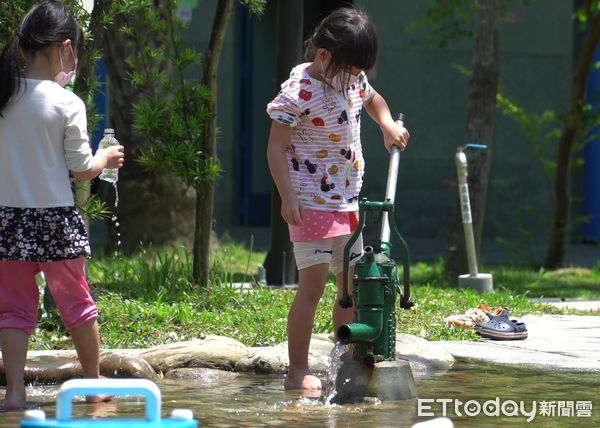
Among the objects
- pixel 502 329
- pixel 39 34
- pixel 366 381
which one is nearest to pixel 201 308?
pixel 502 329

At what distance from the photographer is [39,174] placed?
4.56 meters

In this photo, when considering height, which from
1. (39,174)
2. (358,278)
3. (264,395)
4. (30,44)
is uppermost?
(30,44)

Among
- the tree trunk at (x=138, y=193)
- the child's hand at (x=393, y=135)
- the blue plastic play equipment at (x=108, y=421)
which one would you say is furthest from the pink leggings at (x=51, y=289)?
the tree trunk at (x=138, y=193)

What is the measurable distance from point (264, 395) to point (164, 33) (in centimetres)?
347

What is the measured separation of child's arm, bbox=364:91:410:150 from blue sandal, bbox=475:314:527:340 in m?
1.67

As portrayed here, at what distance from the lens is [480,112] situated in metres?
10.1

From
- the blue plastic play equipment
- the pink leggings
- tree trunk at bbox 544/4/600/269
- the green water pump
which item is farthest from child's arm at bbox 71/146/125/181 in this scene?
tree trunk at bbox 544/4/600/269

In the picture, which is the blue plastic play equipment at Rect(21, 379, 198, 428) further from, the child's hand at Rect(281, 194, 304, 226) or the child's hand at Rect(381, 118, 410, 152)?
the child's hand at Rect(381, 118, 410, 152)

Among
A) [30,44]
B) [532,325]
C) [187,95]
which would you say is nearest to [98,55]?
[187,95]

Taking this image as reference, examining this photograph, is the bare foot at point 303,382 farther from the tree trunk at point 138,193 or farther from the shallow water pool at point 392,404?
the tree trunk at point 138,193

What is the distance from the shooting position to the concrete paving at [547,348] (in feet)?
19.1

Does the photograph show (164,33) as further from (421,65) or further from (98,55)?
(421,65)

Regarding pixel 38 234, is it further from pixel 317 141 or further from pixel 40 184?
pixel 317 141

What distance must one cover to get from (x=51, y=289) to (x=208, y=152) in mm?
2905
